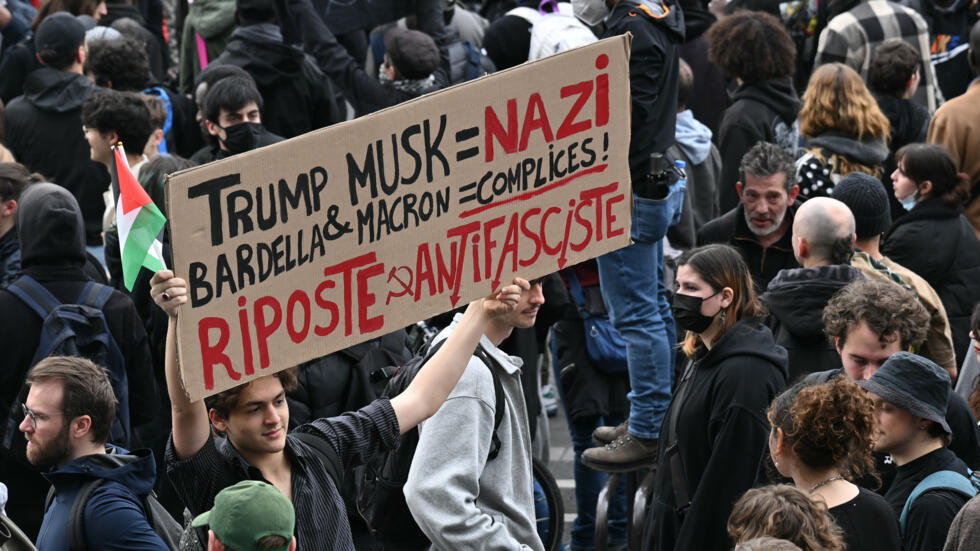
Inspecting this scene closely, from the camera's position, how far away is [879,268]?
6.06m

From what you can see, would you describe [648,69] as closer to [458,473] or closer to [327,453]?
[458,473]

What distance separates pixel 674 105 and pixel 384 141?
3105mm

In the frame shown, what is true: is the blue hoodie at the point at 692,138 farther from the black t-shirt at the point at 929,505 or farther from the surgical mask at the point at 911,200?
the black t-shirt at the point at 929,505

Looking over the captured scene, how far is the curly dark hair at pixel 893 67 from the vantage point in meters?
8.23

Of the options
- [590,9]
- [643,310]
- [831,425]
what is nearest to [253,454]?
[831,425]

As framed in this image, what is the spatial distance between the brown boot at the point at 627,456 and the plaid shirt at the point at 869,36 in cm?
414

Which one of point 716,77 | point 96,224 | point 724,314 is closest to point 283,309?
point 724,314

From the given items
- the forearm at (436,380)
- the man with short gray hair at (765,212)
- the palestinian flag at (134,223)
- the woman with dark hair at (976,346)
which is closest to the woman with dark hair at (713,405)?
the woman with dark hair at (976,346)

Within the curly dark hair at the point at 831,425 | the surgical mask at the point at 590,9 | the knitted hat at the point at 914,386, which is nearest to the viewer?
the curly dark hair at the point at 831,425

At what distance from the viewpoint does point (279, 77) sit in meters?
8.26

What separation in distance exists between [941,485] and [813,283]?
1492 mm

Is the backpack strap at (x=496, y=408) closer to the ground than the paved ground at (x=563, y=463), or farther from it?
farther from it

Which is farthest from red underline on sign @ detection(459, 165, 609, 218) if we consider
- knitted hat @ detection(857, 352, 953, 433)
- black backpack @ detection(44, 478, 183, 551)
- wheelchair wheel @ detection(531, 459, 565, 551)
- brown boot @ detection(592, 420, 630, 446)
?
wheelchair wheel @ detection(531, 459, 565, 551)

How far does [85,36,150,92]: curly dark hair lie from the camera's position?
7961mm
